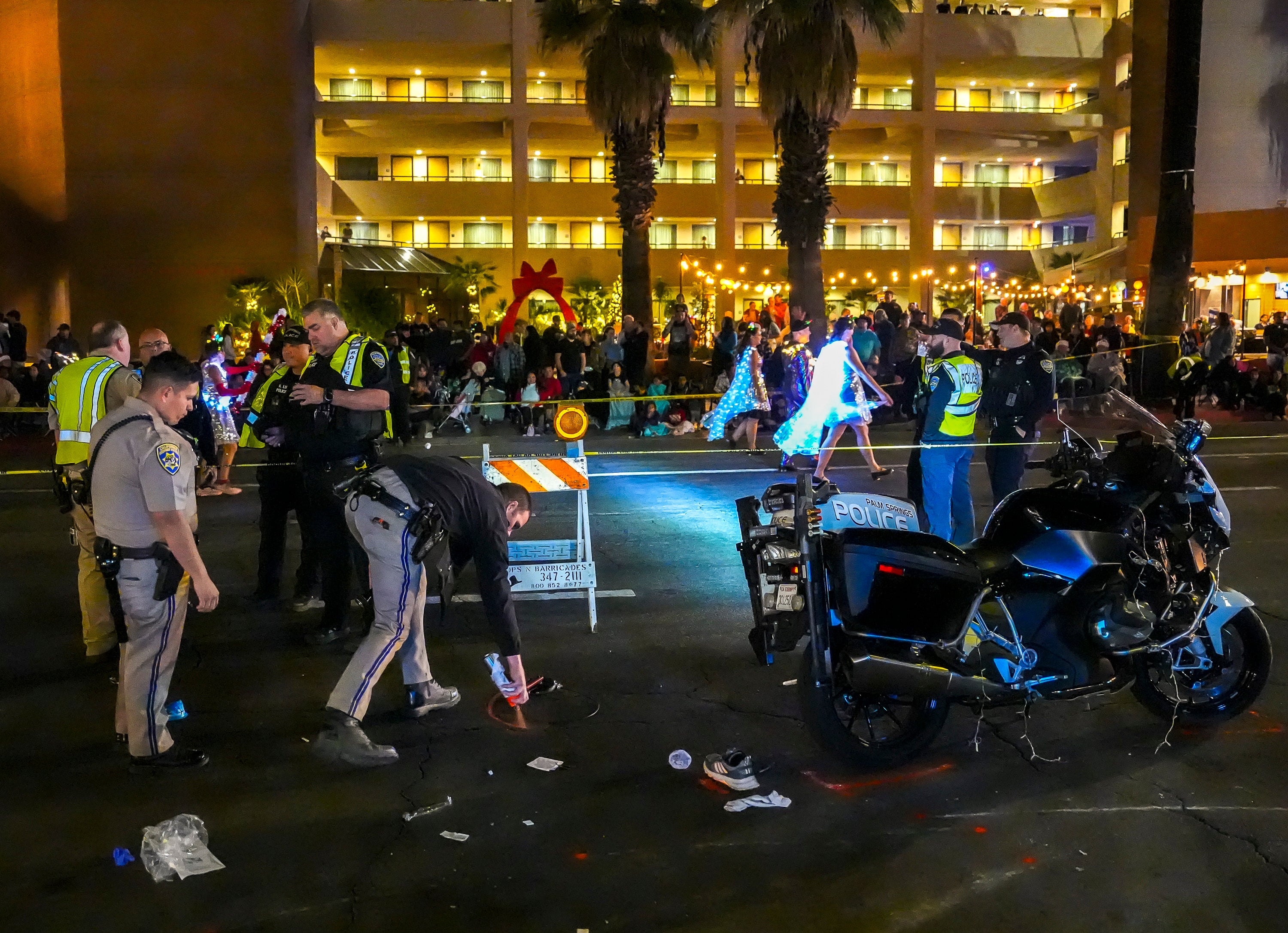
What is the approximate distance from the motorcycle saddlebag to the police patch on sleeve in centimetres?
277

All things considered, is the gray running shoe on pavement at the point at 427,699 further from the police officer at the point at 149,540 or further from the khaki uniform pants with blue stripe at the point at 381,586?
the police officer at the point at 149,540

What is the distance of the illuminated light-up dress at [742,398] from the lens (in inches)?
659

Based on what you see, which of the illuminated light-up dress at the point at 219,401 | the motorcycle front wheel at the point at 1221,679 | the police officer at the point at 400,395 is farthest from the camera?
the illuminated light-up dress at the point at 219,401

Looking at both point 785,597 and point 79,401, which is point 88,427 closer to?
point 79,401

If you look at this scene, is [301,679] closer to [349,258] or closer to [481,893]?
[481,893]

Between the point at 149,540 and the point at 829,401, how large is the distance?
875 cm

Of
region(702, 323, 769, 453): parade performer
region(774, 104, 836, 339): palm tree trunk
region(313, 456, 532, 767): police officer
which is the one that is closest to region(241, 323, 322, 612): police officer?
region(313, 456, 532, 767): police officer

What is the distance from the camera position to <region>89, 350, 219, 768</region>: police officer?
195 inches

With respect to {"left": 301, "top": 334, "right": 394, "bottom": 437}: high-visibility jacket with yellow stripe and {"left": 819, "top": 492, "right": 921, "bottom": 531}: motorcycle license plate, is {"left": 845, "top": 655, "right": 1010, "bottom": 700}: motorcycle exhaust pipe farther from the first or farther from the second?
{"left": 301, "top": 334, "right": 394, "bottom": 437}: high-visibility jacket with yellow stripe

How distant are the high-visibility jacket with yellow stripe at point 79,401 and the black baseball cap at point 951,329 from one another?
5519 millimetres

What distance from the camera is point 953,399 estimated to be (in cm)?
840

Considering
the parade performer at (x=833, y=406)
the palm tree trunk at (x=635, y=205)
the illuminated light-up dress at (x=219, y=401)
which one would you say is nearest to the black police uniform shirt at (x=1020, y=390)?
the parade performer at (x=833, y=406)

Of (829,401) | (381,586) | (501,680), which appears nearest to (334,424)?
(381,586)

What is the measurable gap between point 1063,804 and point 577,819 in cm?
198
